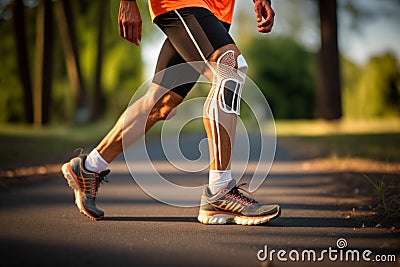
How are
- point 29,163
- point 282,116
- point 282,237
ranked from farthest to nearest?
point 282,116 < point 29,163 < point 282,237

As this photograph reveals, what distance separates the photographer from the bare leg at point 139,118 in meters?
3.78

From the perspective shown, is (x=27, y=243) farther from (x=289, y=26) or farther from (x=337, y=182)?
(x=289, y=26)

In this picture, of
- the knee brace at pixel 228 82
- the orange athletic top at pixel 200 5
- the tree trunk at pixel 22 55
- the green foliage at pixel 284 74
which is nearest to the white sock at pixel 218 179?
the knee brace at pixel 228 82

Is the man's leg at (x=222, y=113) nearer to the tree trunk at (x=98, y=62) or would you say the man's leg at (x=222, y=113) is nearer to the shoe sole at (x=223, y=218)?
the shoe sole at (x=223, y=218)

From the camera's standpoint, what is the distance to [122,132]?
12.4 feet

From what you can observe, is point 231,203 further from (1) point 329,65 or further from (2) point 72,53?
Answer: (2) point 72,53

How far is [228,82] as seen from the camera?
3.60 meters

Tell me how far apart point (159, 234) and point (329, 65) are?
15.3 metres

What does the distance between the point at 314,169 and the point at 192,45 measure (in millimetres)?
4570

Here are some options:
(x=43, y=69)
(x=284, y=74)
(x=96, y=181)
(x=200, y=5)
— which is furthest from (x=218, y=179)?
(x=284, y=74)

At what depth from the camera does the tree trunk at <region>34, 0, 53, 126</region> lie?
19750 mm

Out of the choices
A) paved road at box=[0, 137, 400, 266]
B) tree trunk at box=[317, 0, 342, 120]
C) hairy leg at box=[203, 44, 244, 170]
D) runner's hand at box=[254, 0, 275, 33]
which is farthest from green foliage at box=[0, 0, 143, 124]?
hairy leg at box=[203, 44, 244, 170]

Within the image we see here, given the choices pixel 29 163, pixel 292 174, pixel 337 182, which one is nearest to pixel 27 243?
pixel 337 182

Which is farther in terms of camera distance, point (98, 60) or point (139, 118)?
point (98, 60)
